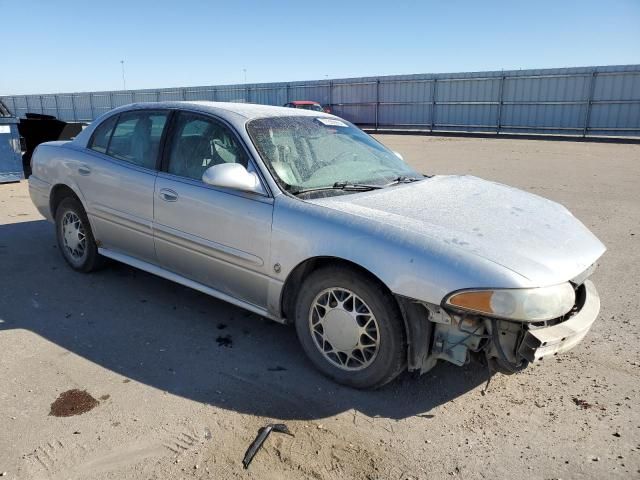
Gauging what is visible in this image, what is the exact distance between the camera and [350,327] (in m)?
3.02

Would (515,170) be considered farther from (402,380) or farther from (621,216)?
(402,380)

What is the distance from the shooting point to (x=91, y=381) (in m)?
3.17

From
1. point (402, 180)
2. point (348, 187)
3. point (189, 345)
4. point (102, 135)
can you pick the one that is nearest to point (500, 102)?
point (402, 180)

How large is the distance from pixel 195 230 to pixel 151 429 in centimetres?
141

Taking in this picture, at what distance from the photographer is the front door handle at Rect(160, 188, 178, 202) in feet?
12.5

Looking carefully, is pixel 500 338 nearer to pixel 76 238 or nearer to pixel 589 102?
pixel 76 238

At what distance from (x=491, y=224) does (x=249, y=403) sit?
1.71 metres

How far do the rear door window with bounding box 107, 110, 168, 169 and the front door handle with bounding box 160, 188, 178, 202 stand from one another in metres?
0.30

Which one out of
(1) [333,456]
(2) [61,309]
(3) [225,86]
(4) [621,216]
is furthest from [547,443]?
(3) [225,86]

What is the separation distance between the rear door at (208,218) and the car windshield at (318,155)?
189 millimetres

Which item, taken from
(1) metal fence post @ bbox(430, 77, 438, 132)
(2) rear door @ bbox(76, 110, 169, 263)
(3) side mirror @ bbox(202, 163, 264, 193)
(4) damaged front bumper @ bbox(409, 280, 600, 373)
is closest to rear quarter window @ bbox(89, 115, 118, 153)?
(2) rear door @ bbox(76, 110, 169, 263)

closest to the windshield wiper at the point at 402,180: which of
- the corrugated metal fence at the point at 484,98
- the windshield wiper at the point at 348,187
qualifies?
the windshield wiper at the point at 348,187

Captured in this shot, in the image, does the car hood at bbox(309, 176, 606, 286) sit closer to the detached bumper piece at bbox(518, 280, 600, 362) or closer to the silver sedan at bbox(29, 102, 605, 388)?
the silver sedan at bbox(29, 102, 605, 388)

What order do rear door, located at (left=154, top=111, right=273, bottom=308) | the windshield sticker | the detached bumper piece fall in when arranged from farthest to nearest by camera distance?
the windshield sticker < rear door, located at (left=154, top=111, right=273, bottom=308) < the detached bumper piece
